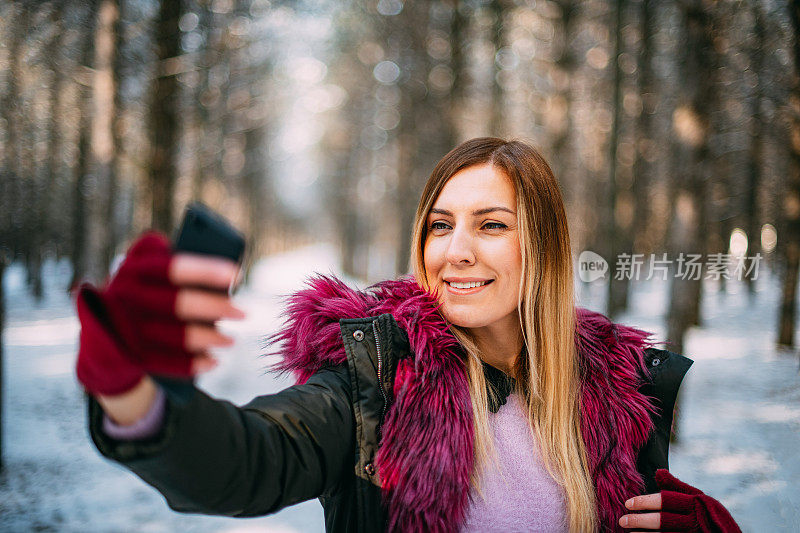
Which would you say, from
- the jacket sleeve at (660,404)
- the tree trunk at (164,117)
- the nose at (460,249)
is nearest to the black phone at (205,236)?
the nose at (460,249)

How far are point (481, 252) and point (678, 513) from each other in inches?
42.2

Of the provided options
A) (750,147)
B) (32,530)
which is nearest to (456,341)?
(32,530)

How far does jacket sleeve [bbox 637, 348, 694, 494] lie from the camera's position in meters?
1.81

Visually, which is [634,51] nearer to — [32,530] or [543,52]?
[543,52]

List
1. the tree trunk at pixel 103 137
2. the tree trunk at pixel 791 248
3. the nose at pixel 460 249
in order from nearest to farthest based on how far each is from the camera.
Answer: the nose at pixel 460 249 < the tree trunk at pixel 103 137 < the tree trunk at pixel 791 248

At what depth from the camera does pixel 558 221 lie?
72.6 inches

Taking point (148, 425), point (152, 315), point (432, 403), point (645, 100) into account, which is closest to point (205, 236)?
point (152, 315)

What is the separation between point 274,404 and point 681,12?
689cm

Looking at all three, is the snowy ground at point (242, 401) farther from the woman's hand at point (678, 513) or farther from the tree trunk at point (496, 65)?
the tree trunk at point (496, 65)

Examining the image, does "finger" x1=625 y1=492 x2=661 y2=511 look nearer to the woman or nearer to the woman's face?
the woman

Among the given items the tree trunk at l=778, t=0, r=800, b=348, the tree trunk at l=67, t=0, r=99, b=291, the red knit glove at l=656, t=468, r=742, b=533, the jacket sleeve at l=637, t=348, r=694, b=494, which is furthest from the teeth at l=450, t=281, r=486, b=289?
the tree trunk at l=67, t=0, r=99, b=291

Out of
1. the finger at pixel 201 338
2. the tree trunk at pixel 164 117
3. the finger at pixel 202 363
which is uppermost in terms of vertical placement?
the tree trunk at pixel 164 117

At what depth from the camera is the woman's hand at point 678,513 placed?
5.10ft

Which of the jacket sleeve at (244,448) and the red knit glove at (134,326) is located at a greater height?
the red knit glove at (134,326)
